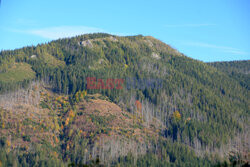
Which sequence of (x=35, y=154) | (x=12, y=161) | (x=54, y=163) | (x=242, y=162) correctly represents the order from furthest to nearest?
(x=35, y=154) → (x=54, y=163) → (x=12, y=161) → (x=242, y=162)

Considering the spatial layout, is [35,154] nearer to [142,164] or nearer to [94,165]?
[142,164]

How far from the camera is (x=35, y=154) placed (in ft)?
643

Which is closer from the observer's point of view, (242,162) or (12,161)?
(242,162)

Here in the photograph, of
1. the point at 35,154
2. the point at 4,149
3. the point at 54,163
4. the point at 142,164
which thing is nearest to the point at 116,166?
the point at 142,164

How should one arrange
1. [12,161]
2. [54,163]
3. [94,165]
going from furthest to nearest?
[54,163], [12,161], [94,165]

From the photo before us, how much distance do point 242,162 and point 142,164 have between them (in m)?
138

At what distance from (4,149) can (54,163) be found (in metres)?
31.4

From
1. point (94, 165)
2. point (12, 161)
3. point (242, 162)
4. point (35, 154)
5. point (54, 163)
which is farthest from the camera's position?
point (35, 154)

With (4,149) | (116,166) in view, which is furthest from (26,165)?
(116,166)

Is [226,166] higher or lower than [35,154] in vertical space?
higher

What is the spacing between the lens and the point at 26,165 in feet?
577

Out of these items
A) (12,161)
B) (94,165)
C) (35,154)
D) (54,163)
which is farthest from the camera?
(35,154)

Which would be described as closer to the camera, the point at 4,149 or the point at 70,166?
the point at 70,166

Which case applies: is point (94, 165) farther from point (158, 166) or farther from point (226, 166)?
point (158, 166)
